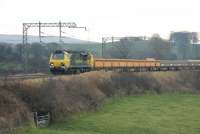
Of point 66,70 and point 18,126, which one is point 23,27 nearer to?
point 66,70

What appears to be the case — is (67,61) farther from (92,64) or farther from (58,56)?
(92,64)

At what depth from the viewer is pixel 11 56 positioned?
82.1 metres

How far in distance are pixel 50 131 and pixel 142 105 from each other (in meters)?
19.0

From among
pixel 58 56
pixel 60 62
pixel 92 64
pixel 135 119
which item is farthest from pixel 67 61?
pixel 135 119

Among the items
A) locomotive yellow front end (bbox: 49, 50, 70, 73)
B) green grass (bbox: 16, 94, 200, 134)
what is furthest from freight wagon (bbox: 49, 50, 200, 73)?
green grass (bbox: 16, 94, 200, 134)

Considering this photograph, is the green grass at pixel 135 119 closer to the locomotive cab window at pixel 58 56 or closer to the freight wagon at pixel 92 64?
the freight wagon at pixel 92 64

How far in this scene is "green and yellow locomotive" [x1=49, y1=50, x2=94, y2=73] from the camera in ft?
172

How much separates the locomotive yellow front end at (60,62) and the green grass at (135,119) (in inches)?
247

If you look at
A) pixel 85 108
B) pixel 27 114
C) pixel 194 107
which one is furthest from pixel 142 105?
pixel 27 114

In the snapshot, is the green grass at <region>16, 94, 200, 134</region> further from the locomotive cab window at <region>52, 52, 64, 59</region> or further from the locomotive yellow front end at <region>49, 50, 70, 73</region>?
the locomotive cab window at <region>52, 52, 64, 59</region>

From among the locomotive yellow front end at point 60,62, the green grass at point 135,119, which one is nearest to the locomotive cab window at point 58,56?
the locomotive yellow front end at point 60,62

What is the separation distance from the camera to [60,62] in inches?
2057

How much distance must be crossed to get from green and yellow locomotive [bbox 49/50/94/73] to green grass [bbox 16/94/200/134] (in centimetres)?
610

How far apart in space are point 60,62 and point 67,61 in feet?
2.65
